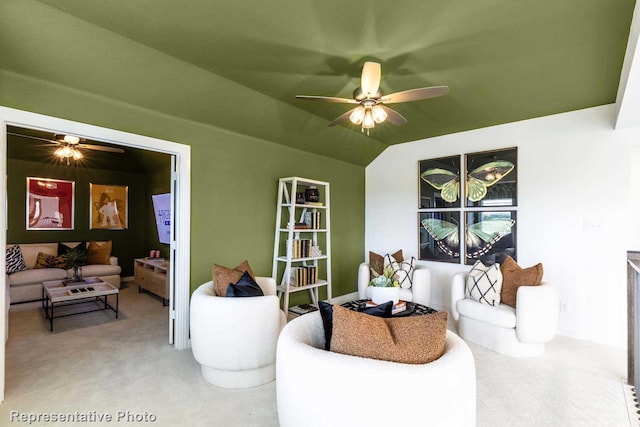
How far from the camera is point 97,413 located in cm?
209

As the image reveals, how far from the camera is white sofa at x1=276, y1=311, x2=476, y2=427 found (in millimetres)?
1174

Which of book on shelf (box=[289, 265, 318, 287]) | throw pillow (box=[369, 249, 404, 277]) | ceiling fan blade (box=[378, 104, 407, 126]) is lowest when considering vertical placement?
book on shelf (box=[289, 265, 318, 287])

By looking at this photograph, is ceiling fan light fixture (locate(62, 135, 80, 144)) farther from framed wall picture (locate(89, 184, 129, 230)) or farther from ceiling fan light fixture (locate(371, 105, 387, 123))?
ceiling fan light fixture (locate(371, 105, 387, 123))

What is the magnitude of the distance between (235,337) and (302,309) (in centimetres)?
191

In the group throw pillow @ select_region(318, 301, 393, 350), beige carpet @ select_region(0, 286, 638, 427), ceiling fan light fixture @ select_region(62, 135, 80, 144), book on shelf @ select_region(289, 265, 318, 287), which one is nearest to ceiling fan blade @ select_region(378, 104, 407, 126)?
throw pillow @ select_region(318, 301, 393, 350)

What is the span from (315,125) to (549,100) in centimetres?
266

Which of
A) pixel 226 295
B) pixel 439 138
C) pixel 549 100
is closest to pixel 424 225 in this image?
pixel 439 138

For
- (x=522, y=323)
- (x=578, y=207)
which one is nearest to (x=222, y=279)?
(x=522, y=323)

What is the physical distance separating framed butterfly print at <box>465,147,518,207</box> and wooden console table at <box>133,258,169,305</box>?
15.5ft

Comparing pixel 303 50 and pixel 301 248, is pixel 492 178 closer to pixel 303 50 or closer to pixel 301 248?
pixel 301 248

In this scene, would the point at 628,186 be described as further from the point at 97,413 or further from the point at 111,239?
the point at 111,239

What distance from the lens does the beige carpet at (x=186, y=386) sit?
209 centimetres

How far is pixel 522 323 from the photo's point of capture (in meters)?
2.94

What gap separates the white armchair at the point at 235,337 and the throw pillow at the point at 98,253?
4465 mm
